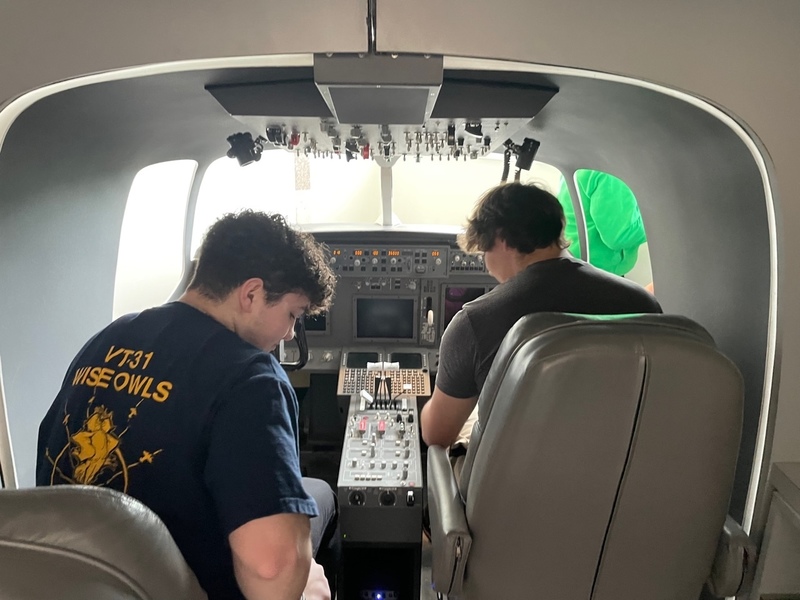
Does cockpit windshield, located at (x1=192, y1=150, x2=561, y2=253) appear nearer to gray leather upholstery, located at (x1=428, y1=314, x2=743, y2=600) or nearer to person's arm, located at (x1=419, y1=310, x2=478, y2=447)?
person's arm, located at (x1=419, y1=310, x2=478, y2=447)

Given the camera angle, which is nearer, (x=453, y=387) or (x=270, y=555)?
(x=270, y=555)

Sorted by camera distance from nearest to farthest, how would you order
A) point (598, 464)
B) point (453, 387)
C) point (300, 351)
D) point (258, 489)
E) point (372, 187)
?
point (258, 489)
point (598, 464)
point (453, 387)
point (300, 351)
point (372, 187)

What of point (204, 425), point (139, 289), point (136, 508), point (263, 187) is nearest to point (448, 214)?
point (263, 187)

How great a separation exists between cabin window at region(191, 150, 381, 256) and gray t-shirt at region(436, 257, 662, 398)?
205 cm

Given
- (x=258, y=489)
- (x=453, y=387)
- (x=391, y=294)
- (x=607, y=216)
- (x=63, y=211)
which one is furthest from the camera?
(x=607, y=216)

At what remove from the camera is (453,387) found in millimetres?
1644

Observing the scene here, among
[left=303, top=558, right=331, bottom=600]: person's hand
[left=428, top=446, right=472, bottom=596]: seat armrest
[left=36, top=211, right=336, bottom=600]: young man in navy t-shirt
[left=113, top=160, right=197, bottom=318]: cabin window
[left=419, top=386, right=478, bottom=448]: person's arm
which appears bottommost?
[left=303, top=558, right=331, bottom=600]: person's hand

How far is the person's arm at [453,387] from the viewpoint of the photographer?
5.23 ft

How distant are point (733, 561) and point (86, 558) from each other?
1095 mm

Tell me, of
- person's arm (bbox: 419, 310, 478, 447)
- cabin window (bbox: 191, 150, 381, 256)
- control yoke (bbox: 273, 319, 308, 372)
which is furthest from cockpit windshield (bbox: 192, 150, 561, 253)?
person's arm (bbox: 419, 310, 478, 447)

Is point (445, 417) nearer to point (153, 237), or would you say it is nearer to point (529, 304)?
point (529, 304)

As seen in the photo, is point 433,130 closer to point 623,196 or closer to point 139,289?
point 139,289

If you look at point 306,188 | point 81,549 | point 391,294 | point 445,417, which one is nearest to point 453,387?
point 445,417

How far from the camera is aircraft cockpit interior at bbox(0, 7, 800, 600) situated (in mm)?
1025
